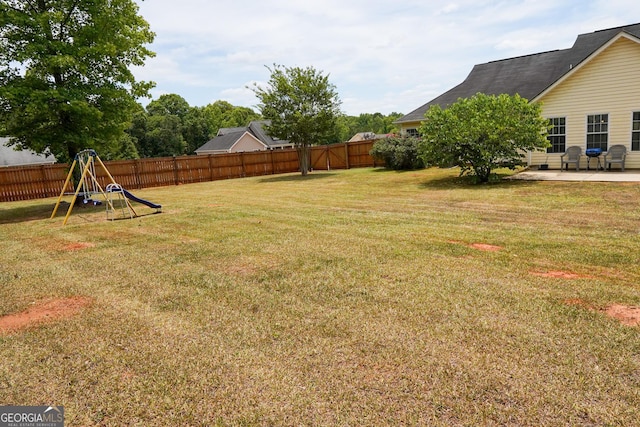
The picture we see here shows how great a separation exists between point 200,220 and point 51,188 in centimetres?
1460

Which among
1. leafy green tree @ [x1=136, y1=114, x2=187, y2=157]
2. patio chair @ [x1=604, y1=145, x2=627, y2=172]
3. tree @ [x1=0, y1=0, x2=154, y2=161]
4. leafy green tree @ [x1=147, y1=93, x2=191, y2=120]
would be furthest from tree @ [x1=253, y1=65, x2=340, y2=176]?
leafy green tree @ [x1=147, y1=93, x2=191, y2=120]

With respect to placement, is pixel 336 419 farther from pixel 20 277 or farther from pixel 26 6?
pixel 26 6

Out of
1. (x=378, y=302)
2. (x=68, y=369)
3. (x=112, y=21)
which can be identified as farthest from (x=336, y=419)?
(x=112, y=21)

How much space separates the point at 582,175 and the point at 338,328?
14.2 metres

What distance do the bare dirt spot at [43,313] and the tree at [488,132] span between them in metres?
12.5

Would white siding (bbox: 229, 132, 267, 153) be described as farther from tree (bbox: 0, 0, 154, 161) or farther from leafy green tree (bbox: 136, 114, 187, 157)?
tree (bbox: 0, 0, 154, 161)

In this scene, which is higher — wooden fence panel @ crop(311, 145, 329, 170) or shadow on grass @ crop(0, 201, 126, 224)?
wooden fence panel @ crop(311, 145, 329, 170)

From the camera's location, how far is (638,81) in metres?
14.6

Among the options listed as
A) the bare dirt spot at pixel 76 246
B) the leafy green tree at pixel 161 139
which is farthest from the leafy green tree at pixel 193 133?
the bare dirt spot at pixel 76 246

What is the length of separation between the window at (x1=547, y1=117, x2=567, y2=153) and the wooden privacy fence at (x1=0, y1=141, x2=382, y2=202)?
36.7 ft

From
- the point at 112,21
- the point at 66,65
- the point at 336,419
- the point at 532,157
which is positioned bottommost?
the point at 336,419

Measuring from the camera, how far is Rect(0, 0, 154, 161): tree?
11688 mm

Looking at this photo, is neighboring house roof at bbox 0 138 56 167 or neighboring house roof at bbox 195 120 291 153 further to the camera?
neighboring house roof at bbox 195 120 291 153

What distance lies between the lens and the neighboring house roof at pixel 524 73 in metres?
19.4
